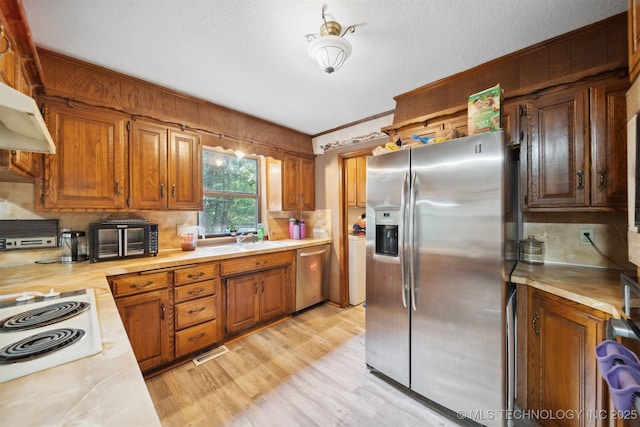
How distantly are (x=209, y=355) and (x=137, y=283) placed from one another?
93 centimetres

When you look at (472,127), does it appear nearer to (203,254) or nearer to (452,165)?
(452,165)

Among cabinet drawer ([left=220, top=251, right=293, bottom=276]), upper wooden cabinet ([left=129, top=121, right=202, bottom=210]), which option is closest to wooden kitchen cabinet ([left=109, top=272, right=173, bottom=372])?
cabinet drawer ([left=220, top=251, right=293, bottom=276])

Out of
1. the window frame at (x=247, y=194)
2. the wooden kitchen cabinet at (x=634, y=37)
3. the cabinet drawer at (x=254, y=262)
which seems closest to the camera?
the wooden kitchen cabinet at (x=634, y=37)

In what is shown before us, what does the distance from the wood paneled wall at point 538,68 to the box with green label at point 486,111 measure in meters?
0.37

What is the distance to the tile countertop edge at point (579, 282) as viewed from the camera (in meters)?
1.15

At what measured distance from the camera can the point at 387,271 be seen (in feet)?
6.20

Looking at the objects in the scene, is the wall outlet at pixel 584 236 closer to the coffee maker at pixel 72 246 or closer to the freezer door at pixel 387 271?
the freezer door at pixel 387 271

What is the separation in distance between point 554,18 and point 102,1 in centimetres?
265

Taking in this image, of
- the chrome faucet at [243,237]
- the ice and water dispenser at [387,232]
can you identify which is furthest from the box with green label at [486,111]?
the chrome faucet at [243,237]

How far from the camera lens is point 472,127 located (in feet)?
5.35

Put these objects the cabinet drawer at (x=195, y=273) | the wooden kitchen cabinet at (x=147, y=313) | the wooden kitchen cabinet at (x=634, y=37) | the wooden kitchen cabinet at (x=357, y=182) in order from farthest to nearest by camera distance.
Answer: the wooden kitchen cabinet at (x=357, y=182) → the cabinet drawer at (x=195, y=273) → the wooden kitchen cabinet at (x=147, y=313) → the wooden kitchen cabinet at (x=634, y=37)

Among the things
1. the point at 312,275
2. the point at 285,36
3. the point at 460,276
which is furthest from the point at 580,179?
the point at 312,275

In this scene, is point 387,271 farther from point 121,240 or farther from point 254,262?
point 121,240

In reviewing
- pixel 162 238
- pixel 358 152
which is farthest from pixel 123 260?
pixel 358 152
